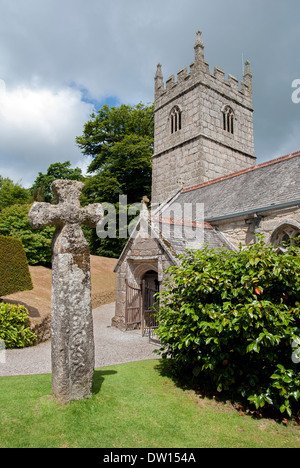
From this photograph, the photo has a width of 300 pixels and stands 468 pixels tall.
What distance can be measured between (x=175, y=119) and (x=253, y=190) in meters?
13.3

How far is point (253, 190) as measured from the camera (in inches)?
501

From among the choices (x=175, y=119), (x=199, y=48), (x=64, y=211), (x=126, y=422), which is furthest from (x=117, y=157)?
(x=126, y=422)

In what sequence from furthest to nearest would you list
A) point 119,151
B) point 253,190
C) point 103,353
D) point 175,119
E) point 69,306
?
point 119,151 → point 175,119 → point 253,190 → point 103,353 → point 69,306

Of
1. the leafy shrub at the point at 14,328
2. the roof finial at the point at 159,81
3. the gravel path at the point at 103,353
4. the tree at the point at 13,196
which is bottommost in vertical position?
the gravel path at the point at 103,353

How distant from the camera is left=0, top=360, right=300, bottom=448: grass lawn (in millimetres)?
3700

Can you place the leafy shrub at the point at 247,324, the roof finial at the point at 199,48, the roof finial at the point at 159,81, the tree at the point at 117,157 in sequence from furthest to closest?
the tree at the point at 117,157 < the roof finial at the point at 159,81 < the roof finial at the point at 199,48 < the leafy shrub at the point at 247,324

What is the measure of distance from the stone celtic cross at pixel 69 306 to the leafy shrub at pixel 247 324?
1.85 metres

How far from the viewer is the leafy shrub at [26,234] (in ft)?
62.5

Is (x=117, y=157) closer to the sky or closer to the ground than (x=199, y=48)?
closer to the ground

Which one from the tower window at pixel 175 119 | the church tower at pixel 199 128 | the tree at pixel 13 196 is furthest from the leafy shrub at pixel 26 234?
the tower window at pixel 175 119

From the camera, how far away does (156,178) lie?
79.6 ft

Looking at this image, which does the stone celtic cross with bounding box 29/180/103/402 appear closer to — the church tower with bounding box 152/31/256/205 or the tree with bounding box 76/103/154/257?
the church tower with bounding box 152/31/256/205

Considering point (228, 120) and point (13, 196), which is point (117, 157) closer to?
point (228, 120)

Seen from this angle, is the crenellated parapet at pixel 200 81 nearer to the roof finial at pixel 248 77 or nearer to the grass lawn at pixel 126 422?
the roof finial at pixel 248 77
